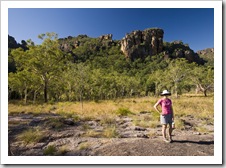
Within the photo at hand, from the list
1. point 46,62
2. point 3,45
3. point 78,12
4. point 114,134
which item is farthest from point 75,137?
point 46,62

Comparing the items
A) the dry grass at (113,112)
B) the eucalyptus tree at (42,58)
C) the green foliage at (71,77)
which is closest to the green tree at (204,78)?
the green foliage at (71,77)

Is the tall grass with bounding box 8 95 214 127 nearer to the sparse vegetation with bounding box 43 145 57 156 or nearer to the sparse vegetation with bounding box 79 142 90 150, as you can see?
the sparse vegetation with bounding box 79 142 90 150

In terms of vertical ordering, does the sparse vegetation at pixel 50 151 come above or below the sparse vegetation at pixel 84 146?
below

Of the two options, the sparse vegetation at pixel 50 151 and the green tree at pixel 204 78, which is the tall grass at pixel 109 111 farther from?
the green tree at pixel 204 78

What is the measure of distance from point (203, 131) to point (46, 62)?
15720 millimetres

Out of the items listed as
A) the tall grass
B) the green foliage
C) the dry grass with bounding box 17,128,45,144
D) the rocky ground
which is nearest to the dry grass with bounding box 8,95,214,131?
the tall grass

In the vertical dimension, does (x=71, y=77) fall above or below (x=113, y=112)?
above

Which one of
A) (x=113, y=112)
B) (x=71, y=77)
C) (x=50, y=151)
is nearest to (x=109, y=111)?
(x=113, y=112)

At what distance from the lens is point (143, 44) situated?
10488 cm

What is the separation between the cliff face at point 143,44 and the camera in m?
104

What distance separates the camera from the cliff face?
104 m

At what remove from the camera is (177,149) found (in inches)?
205

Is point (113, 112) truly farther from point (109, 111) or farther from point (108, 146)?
point (108, 146)

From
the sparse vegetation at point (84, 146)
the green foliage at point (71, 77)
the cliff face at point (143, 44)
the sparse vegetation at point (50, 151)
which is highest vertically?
the cliff face at point (143, 44)
